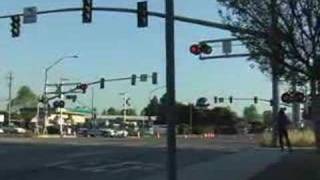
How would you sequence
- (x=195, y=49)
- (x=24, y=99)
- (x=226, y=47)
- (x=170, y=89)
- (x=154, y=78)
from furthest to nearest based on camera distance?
(x=24, y=99) < (x=154, y=78) < (x=226, y=47) < (x=195, y=49) < (x=170, y=89)

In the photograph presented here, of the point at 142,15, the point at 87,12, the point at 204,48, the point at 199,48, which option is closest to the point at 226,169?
the point at 142,15

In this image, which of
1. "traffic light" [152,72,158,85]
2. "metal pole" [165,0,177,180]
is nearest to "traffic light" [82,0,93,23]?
"metal pole" [165,0,177,180]

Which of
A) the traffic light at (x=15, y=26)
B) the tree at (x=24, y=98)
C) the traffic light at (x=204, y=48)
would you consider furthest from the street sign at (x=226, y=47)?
the tree at (x=24, y=98)

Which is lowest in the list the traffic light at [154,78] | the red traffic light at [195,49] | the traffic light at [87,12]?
the red traffic light at [195,49]

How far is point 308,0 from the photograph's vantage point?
1961 centimetres

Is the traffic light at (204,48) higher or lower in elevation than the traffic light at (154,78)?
lower

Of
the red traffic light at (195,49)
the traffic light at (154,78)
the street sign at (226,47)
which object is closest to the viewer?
the red traffic light at (195,49)

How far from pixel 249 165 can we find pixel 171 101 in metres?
13.3

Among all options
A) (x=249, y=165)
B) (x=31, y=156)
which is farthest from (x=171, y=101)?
(x=31, y=156)

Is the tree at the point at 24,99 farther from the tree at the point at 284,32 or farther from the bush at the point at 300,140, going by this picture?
the tree at the point at 284,32

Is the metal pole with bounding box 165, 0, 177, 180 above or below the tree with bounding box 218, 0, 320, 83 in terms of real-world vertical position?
below

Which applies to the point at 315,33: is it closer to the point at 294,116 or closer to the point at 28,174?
the point at 28,174

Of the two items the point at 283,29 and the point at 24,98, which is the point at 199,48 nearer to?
the point at 283,29

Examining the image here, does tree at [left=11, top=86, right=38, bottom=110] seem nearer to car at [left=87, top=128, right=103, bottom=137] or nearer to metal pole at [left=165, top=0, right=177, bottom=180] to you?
car at [left=87, top=128, right=103, bottom=137]
